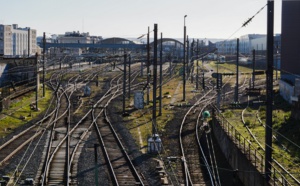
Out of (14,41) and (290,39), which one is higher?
(14,41)

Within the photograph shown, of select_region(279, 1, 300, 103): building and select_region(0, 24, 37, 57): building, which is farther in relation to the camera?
select_region(0, 24, 37, 57): building

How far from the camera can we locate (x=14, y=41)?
90.2 metres

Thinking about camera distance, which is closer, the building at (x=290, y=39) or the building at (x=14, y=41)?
the building at (x=290, y=39)

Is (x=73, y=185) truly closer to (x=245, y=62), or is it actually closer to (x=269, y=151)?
(x=269, y=151)

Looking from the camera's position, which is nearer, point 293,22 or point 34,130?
point 34,130

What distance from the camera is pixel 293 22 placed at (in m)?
34.7

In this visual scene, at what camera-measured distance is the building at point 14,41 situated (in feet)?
268

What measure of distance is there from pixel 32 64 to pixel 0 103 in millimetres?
14602

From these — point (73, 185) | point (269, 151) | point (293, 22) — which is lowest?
point (73, 185)

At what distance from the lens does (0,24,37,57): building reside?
81688mm

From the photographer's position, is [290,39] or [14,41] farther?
[14,41]

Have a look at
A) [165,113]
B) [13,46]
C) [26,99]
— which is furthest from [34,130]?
[13,46]

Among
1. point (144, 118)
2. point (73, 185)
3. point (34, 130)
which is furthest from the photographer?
point (144, 118)

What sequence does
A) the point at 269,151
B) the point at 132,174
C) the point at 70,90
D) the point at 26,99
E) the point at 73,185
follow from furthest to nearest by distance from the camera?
the point at 70,90
the point at 26,99
the point at 132,174
the point at 73,185
the point at 269,151
